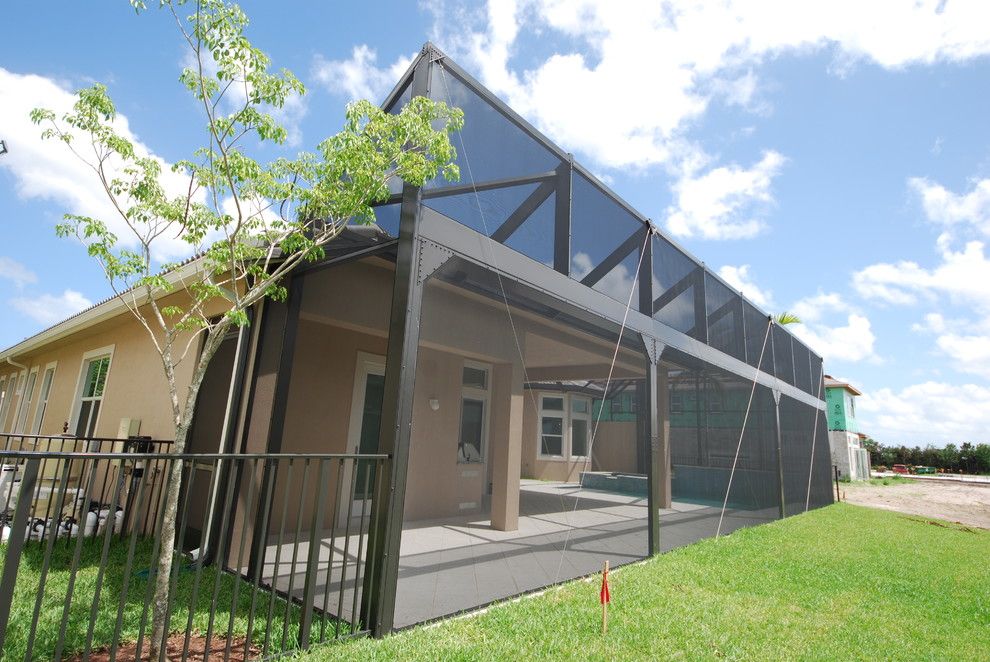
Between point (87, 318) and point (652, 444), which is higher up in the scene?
point (87, 318)

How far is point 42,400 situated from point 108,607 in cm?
912

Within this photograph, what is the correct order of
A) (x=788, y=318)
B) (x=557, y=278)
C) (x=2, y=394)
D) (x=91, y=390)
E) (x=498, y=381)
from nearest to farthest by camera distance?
(x=557, y=278)
(x=498, y=381)
(x=91, y=390)
(x=2, y=394)
(x=788, y=318)

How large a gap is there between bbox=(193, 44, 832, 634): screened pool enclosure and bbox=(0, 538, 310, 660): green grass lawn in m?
0.37

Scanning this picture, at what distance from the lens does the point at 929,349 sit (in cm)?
2077

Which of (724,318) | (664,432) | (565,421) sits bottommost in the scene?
(664,432)

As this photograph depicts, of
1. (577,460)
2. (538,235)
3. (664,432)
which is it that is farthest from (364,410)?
(664,432)

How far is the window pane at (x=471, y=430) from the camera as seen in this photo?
22.8 feet

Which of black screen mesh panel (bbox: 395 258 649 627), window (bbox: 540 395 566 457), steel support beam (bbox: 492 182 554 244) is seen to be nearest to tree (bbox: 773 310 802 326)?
black screen mesh panel (bbox: 395 258 649 627)

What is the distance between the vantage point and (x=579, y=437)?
9000mm

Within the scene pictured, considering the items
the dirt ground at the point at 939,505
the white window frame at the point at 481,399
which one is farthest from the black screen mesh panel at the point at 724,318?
the dirt ground at the point at 939,505

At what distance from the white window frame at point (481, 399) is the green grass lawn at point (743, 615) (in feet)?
9.57

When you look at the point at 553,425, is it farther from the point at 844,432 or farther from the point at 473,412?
the point at 844,432

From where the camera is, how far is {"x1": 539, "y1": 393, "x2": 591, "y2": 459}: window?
27.1ft

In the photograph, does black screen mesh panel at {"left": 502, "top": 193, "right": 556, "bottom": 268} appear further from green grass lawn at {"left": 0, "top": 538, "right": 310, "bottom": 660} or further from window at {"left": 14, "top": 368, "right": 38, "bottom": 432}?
window at {"left": 14, "top": 368, "right": 38, "bottom": 432}
